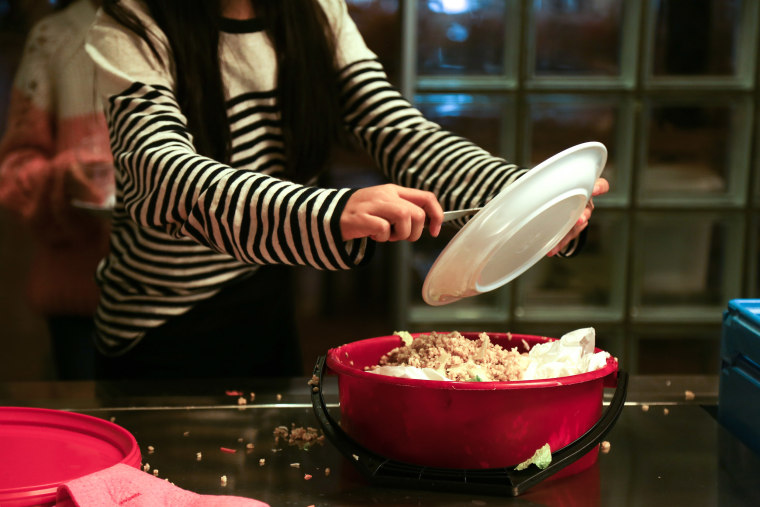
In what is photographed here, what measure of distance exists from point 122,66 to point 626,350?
Result: 4.80 ft

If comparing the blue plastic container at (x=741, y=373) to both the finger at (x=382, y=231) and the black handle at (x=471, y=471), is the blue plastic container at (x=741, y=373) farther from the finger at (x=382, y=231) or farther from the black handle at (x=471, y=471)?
the finger at (x=382, y=231)

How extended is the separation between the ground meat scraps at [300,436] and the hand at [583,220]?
1.14 ft

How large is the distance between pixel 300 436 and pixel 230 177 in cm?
29

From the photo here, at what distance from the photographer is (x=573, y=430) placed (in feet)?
2.27

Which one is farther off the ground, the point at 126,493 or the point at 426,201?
the point at 426,201

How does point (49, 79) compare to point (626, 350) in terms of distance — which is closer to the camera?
point (49, 79)

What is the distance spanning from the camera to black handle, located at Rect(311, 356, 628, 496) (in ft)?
2.15

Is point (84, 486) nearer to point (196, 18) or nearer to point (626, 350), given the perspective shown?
point (196, 18)

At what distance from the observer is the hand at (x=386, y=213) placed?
2.32 feet

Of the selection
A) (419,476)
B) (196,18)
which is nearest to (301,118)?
(196,18)

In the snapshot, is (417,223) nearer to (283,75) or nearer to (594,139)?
(283,75)

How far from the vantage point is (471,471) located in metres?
0.67

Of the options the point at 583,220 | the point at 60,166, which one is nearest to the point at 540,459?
the point at 583,220

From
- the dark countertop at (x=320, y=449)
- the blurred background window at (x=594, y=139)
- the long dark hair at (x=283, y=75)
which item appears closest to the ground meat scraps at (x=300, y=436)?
the dark countertop at (x=320, y=449)
